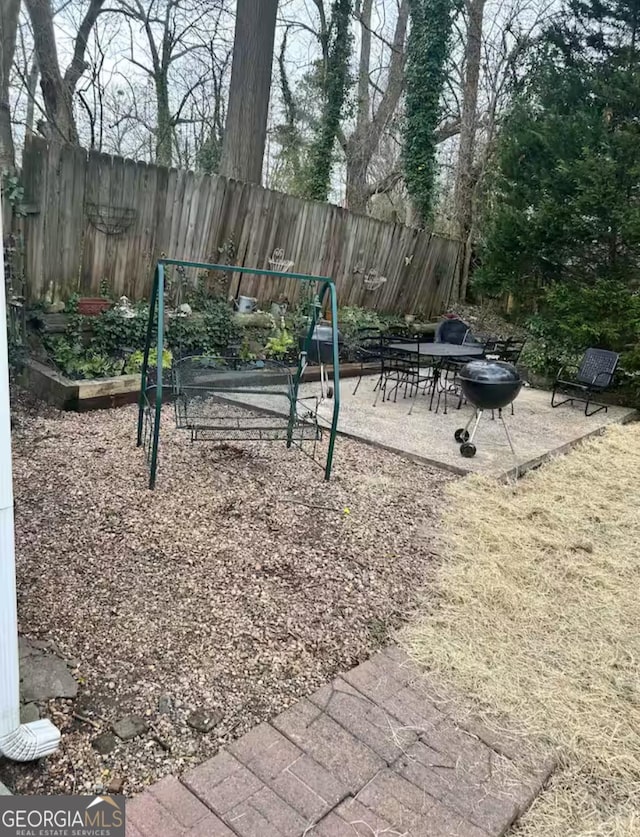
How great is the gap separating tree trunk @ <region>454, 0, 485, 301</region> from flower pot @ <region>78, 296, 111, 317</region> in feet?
26.8

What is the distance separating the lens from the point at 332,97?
11836mm

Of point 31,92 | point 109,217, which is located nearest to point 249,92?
point 109,217

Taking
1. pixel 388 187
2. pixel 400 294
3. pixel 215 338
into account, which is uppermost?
pixel 388 187

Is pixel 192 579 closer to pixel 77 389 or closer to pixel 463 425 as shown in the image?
pixel 77 389

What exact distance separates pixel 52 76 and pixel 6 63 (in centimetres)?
296

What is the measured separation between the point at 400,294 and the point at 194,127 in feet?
30.5

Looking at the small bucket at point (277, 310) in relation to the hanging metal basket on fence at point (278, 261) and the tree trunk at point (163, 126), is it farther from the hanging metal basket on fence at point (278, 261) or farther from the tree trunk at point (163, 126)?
the tree trunk at point (163, 126)

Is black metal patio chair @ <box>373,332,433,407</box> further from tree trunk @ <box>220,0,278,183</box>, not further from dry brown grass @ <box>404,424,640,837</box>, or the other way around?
tree trunk @ <box>220,0,278,183</box>

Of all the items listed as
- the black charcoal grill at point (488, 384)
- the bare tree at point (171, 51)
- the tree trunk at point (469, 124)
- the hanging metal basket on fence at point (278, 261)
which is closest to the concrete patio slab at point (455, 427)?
the black charcoal grill at point (488, 384)

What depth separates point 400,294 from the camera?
377 inches

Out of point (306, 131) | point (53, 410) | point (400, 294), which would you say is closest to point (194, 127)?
point (306, 131)

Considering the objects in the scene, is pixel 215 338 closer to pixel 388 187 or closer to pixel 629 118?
pixel 629 118

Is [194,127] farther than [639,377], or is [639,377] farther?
[194,127]

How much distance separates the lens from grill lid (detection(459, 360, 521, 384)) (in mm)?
4265
